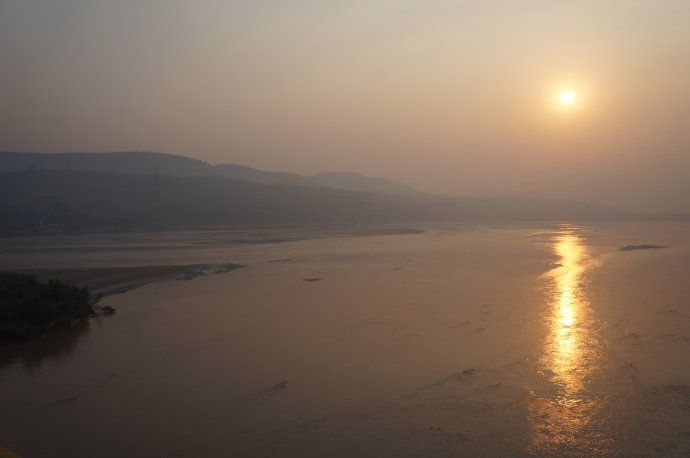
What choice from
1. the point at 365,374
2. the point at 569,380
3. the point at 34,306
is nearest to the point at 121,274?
the point at 34,306

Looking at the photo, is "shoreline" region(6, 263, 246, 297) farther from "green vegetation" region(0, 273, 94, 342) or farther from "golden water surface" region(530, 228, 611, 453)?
"golden water surface" region(530, 228, 611, 453)

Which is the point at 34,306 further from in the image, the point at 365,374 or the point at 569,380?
the point at 569,380

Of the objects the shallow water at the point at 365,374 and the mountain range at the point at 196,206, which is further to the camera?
the mountain range at the point at 196,206

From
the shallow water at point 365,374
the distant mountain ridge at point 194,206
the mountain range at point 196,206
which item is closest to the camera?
the shallow water at point 365,374

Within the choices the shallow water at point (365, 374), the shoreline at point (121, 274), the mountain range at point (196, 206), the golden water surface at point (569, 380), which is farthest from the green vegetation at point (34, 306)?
the mountain range at point (196, 206)

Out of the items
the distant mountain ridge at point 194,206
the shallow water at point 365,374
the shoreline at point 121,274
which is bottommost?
the shallow water at point 365,374

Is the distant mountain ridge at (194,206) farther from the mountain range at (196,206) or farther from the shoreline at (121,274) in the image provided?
the shoreline at (121,274)

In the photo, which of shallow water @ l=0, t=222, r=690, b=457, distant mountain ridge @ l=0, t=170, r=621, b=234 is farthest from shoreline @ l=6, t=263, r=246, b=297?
distant mountain ridge @ l=0, t=170, r=621, b=234

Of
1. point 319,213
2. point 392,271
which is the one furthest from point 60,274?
point 319,213
